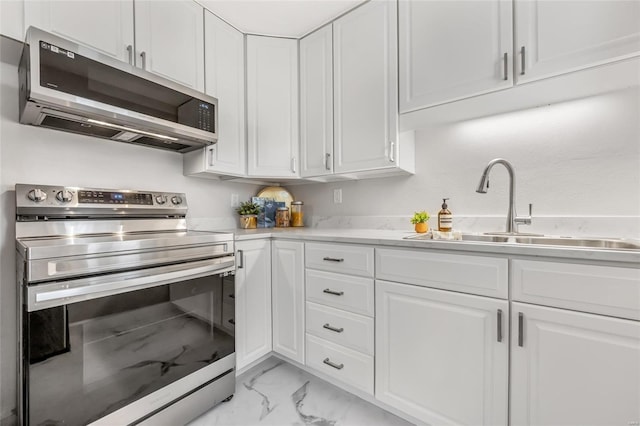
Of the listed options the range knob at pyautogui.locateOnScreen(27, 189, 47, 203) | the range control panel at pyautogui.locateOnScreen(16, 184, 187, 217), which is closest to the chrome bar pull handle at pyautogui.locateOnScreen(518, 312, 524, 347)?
the range control panel at pyautogui.locateOnScreen(16, 184, 187, 217)

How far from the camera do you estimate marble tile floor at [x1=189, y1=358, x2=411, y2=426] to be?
1421mm

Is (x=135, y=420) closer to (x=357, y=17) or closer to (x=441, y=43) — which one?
(x=441, y=43)

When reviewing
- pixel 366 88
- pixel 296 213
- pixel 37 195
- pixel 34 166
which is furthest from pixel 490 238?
pixel 34 166

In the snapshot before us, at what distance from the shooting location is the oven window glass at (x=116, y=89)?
1150mm

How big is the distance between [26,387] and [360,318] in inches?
52.1

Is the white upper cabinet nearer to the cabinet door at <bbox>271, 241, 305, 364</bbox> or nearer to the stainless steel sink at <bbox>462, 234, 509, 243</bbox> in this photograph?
the cabinet door at <bbox>271, 241, 305, 364</bbox>

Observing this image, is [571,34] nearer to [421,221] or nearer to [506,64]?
[506,64]

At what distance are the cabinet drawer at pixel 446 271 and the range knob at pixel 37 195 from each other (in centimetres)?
162

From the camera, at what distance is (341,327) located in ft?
5.19

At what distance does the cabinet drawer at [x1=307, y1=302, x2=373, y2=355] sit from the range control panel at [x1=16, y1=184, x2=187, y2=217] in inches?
42.9

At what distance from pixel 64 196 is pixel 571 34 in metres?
2.43

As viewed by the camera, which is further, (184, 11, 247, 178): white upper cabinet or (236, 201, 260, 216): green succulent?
(236, 201, 260, 216): green succulent

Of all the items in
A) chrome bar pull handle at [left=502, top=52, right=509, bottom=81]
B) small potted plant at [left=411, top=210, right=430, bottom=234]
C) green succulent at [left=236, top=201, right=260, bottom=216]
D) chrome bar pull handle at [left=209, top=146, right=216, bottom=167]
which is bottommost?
small potted plant at [left=411, top=210, right=430, bottom=234]

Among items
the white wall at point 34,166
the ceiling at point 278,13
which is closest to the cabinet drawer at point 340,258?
the white wall at point 34,166
